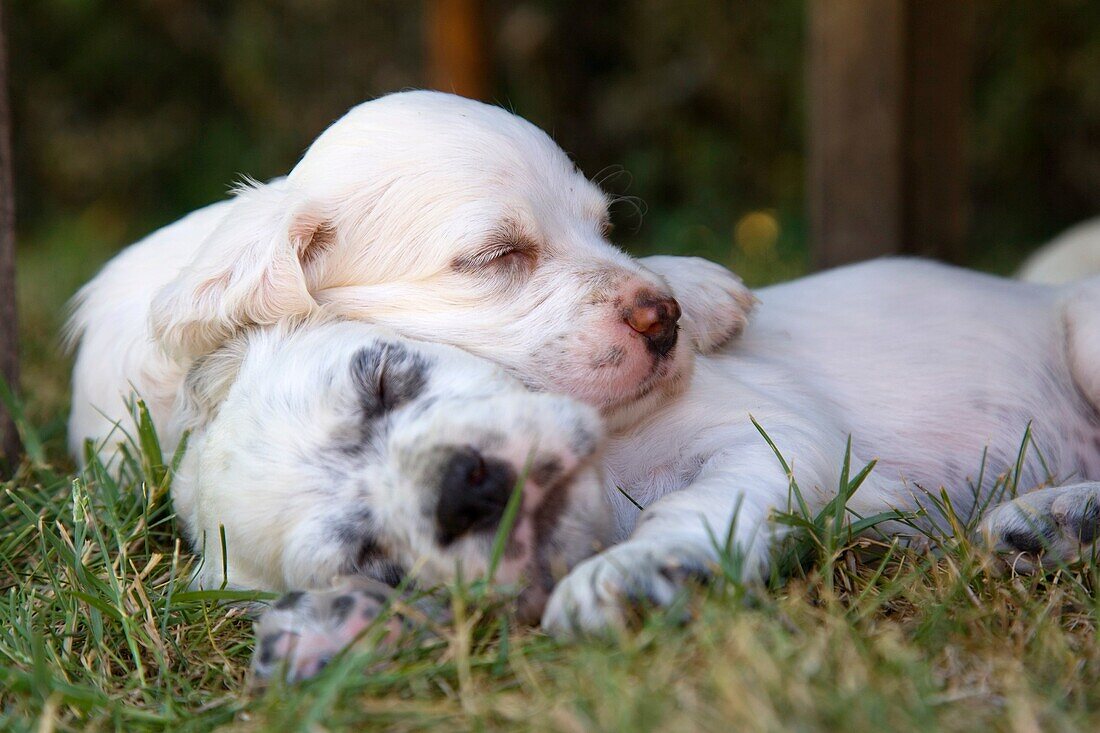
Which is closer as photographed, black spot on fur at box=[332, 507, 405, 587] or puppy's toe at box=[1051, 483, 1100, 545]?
black spot on fur at box=[332, 507, 405, 587]

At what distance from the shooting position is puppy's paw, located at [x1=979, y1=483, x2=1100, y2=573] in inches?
88.9

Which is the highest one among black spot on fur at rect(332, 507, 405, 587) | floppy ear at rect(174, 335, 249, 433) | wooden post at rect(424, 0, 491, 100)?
wooden post at rect(424, 0, 491, 100)

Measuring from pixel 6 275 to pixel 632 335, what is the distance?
1.94m

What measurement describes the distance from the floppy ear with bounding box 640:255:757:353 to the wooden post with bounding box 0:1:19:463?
184 centimetres

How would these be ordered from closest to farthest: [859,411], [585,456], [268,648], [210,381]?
[268,648], [585,456], [210,381], [859,411]

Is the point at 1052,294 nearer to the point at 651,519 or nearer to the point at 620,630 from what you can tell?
the point at 651,519

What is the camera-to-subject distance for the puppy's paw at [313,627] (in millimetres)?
1899

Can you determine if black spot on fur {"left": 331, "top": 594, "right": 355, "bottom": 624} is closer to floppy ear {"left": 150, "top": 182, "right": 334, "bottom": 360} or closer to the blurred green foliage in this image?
floppy ear {"left": 150, "top": 182, "right": 334, "bottom": 360}

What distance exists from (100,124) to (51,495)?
9.74 meters

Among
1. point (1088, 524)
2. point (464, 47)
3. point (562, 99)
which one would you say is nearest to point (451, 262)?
point (1088, 524)

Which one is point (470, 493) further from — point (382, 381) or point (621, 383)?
point (621, 383)

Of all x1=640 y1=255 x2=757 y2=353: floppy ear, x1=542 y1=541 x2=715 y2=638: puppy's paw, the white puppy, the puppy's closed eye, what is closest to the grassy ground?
x1=542 y1=541 x2=715 y2=638: puppy's paw

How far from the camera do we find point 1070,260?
495cm

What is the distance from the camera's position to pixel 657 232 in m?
9.16
